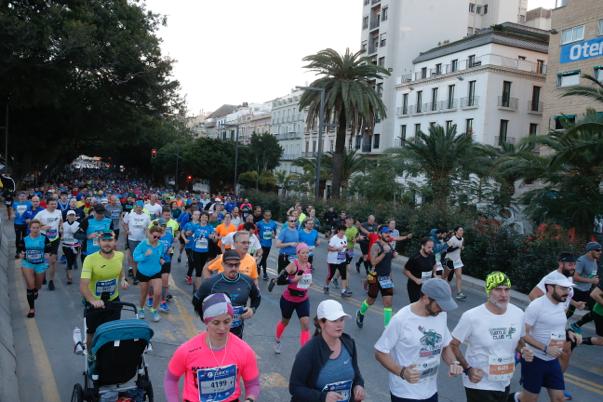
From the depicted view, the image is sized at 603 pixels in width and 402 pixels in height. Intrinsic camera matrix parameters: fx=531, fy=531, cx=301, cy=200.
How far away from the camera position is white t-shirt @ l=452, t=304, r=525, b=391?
451cm

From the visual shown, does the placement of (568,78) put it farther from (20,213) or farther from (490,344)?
(490,344)

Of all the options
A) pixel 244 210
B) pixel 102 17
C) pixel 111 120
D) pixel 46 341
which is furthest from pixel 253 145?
pixel 46 341

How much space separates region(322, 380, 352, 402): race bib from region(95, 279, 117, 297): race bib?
387cm

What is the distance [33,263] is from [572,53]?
109ft

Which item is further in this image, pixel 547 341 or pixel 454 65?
pixel 454 65

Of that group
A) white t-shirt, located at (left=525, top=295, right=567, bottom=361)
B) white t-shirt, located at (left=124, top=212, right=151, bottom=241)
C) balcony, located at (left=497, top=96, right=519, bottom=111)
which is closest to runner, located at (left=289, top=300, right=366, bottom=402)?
white t-shirt, located at (left=525, top=295, right=567, bottom=361)

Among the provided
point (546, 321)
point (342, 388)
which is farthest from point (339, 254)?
point (342, 388)

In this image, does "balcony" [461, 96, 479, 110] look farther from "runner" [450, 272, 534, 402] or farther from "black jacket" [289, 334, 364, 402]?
"black jacket" [289, 334, 364, 402]

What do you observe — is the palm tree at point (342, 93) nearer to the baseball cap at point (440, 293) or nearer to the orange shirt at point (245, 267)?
the orange shirt at point (245, 267)

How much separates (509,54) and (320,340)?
4268cm

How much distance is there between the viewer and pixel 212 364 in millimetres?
3678

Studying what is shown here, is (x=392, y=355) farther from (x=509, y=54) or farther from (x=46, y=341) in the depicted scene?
(x=509, y=54)

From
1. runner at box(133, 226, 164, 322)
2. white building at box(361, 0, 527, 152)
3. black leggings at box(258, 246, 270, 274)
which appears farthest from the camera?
white building at box(361, 0, 527, 152)

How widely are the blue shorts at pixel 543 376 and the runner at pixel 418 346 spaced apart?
136 cm
